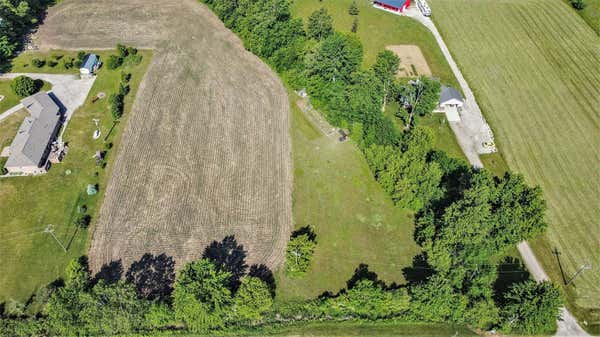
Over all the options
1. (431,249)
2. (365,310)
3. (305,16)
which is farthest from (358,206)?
(305,16)

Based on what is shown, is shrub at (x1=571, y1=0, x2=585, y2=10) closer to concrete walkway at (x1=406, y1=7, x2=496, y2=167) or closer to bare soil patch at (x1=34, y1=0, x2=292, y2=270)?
concrete walkway at (x1=406, y1=7, x2=496, y2=167)

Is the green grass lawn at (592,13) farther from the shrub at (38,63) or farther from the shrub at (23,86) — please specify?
the shrub at (38,63)

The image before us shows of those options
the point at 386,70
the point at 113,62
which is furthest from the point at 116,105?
the point at 386,70

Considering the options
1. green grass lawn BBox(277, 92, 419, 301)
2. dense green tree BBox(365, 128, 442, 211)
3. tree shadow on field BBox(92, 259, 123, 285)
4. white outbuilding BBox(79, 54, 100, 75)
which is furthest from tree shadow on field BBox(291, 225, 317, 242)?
white outbuilding BBox(79, 54, 100, 75)

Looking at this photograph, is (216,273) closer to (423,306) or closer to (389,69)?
(423,306)

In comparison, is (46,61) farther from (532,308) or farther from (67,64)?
(532,308)

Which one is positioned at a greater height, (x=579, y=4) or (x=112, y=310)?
(x=579, y=4)
